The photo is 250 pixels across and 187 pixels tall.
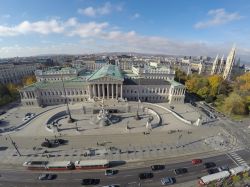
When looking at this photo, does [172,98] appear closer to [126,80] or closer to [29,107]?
[126,80]

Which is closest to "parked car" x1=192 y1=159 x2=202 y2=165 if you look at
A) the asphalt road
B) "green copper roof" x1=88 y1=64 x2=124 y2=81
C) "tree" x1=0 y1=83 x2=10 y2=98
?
the asphalt road

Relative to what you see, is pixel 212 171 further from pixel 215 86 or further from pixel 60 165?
pixel 215 86

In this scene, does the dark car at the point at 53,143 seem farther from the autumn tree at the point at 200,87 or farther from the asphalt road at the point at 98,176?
the autumn tree at the point at 200,87

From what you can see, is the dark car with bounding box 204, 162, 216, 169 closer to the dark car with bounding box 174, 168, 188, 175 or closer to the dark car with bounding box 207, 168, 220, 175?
the dark car with bounding box 207, 168, 220, 175

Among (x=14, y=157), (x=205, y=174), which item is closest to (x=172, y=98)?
(x=205, y=174)

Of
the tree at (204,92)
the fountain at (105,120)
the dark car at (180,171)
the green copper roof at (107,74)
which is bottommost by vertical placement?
the dark car at (180,171)

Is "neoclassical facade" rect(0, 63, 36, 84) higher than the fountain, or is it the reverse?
"neoclassical facade" rect(0, 63, 36, 84)

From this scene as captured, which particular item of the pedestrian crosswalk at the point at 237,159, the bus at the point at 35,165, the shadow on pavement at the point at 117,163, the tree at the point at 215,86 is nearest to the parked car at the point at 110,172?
the shadow on pavement at the point at 117,163
